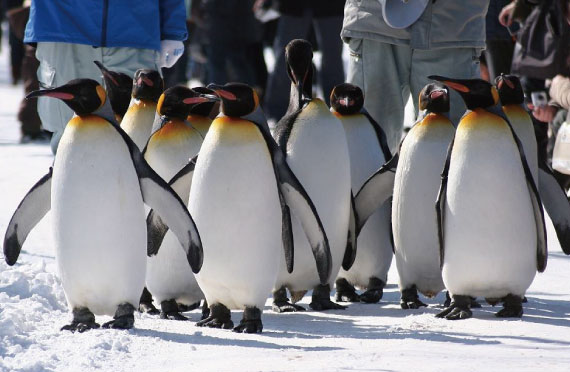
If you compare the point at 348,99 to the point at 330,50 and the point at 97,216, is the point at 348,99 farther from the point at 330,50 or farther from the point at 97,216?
the point at 330,50

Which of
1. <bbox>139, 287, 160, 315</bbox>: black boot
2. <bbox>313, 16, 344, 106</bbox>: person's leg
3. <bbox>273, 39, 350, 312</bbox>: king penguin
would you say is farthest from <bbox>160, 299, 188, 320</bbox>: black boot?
<bbox>313, 16, 344, 106</bbox>: person's leg

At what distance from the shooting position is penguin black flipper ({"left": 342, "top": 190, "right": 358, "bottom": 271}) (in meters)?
4.54

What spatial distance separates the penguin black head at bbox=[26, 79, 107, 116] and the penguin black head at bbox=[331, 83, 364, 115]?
1212mm

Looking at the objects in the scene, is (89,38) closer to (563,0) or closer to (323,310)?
(323,310)

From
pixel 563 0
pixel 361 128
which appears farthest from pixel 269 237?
pixel 563 0

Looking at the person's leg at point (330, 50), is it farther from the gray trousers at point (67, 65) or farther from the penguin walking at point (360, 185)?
the penguin walking at point (360, 185)

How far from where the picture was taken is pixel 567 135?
5.61 metres

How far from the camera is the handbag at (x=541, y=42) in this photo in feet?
22.1

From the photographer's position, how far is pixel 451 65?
482cm

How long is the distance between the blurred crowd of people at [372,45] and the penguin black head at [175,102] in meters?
0.89

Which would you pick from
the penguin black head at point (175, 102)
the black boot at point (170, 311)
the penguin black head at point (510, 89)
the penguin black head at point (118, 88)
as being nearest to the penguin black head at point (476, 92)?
the penguin black head at point (510, 89)

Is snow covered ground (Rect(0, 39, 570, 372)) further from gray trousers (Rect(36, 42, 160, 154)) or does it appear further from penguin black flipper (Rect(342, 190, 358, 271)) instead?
gray trousers (Rect(36, 42, 160, 154))

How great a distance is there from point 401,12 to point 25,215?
1772 millimetres

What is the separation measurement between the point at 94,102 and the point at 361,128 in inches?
51.6
